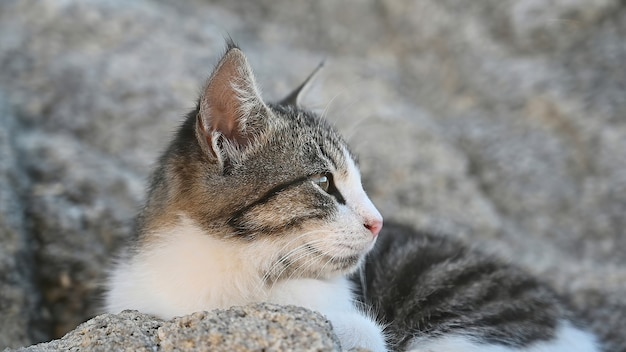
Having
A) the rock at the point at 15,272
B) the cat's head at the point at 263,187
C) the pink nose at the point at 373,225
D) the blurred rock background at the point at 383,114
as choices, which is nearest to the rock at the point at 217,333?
the cat's head at the point at 263,187

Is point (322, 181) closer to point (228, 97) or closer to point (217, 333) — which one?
point (228, 97)

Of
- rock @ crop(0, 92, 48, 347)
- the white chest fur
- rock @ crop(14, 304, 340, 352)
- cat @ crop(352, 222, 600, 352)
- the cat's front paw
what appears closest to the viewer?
rock @ crop(14, 304, 340, 352)

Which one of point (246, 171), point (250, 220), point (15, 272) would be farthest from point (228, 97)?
point (15, 272)

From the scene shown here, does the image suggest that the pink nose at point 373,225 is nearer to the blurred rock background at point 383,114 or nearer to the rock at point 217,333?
the rock at point 217,333

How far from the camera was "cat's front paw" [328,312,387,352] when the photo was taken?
1.93 metres

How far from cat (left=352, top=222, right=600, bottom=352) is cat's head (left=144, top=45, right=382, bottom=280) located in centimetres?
31

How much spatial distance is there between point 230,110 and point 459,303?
97 cm

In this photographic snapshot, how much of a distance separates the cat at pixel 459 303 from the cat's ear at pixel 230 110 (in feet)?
2.23

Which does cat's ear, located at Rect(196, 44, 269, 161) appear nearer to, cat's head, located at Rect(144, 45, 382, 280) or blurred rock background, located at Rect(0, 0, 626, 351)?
cat's head, located at Rect(144, 45, 382, 280)

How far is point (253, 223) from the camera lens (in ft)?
6.59

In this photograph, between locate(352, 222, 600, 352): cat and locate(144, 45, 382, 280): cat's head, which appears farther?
locate(352, 222, 600, 352): cat

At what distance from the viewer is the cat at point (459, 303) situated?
2186 millimetres

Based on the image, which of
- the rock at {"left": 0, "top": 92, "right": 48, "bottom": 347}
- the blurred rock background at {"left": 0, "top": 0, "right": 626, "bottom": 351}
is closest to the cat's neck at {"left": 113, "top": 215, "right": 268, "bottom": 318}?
the rock at {"left": 0, "top": 92, "right": 48, "bottom": 347}

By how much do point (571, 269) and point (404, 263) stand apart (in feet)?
4.13
